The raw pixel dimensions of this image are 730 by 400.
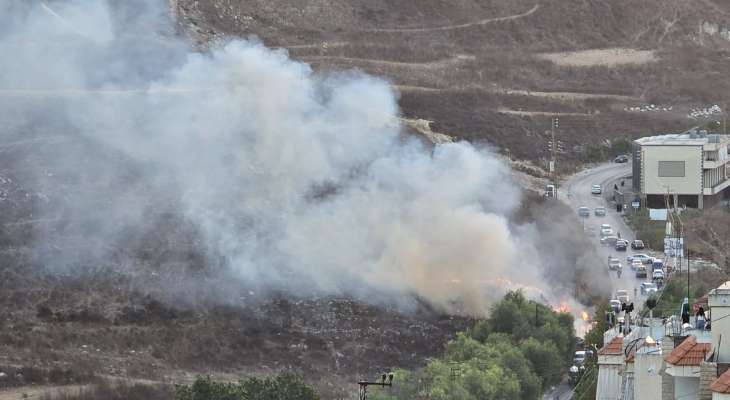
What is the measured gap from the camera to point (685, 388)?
38.0 metres

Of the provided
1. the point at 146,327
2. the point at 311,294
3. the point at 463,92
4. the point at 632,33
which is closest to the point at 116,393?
the point at 146,327

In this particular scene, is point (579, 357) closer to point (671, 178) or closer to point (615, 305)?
point (615, 305)

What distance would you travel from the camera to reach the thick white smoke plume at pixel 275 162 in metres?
92.6

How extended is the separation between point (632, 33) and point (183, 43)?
199ft

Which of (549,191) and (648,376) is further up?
(549,191)

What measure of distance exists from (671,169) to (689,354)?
79.3 meters

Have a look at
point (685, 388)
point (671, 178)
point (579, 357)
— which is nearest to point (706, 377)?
point (685, 388)

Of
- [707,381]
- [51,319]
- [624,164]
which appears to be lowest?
[707,381]

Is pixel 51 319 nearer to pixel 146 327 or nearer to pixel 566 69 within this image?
pixel 146 327

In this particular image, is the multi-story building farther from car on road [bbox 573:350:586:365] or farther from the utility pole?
the utility pole

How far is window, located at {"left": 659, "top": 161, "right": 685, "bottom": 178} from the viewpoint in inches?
4592

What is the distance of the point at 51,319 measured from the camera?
85750 mm

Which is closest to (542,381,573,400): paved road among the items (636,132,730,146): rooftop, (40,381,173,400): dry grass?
(40,381,173,400): dry grass

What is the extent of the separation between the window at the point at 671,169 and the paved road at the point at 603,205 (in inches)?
116
